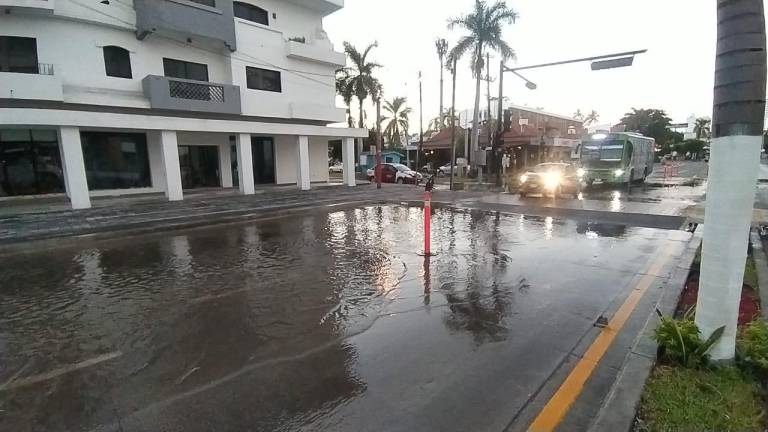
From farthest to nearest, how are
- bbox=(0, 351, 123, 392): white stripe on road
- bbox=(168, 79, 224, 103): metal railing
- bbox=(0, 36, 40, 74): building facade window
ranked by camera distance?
bbox=(168, 79, 224, 103): metal railing, bbox=(0, 36, 40, 74): building facade window, bbox=(0, 351, 123, 392): white stripe on road

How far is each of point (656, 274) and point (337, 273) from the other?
4939mm

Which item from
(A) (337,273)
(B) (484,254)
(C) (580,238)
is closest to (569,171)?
(C) (580,238)

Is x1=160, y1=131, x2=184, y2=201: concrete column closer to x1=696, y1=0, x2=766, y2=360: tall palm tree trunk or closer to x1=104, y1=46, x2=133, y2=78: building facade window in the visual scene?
x1=104, y1=46, x2=133, y2=78: building facade window

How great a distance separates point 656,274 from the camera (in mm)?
6172

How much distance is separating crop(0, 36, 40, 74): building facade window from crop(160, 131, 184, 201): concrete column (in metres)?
5.12

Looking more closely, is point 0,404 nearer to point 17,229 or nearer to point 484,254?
point 484,254

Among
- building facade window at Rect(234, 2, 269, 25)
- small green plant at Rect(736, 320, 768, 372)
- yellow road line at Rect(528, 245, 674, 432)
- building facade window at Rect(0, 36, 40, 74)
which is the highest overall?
building facade window at Rect(234, 2, 269, 25)

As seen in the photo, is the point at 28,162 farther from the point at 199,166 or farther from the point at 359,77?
the point at 359,77

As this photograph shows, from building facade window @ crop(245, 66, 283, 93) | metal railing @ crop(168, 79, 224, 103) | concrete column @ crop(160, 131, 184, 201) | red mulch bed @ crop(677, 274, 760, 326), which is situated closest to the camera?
red mulch bed @ crop(677, 274, 760, 326)

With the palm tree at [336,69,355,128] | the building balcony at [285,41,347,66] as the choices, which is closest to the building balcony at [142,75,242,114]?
the building balcony at [285,41,347,66]

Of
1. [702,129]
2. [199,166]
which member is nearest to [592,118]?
[702,129]

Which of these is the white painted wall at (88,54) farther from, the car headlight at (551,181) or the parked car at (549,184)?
the car headlight at (551,181)

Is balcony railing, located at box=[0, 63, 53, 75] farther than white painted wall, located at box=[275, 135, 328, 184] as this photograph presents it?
No

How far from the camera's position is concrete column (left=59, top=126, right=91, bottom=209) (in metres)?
13.4
